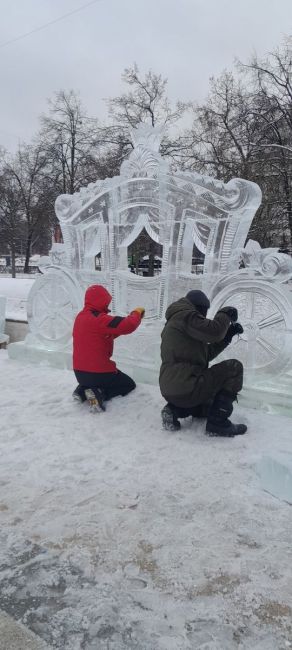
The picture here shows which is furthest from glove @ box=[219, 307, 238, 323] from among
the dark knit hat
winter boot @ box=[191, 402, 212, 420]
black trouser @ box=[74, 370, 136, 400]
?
black trouser @ box=[74, 370, 136, 400]

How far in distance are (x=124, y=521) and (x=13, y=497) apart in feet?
2.57

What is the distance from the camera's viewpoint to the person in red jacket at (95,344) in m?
4.66

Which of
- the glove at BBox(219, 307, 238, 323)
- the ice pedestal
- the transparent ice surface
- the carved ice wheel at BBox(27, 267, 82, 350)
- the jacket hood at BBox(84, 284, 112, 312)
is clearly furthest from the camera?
the transparent ice surface

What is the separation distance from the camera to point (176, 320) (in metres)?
4.05

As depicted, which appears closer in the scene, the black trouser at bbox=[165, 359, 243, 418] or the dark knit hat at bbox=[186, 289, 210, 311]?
the black trouser at bbox=[165, 359, 243, 418]

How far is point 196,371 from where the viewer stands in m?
3.99

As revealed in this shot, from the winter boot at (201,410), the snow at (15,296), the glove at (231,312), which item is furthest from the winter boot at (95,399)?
the snow at (15,296)

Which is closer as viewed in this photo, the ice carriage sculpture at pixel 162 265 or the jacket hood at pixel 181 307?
the jacket hood at pixel 181 307

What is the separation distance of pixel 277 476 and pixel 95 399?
207 cm

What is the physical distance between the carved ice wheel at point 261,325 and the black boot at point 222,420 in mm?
889

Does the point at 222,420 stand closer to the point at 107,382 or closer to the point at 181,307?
the point at 181,307

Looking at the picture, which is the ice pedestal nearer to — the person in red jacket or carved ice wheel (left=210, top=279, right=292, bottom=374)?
carved ice wheel (left=210, top=279, right=292, bottom=374)

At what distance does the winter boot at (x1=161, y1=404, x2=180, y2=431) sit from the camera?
13.6ft

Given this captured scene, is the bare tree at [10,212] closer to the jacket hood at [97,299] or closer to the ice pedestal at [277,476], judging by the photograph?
the jacket hood at [97,299]
